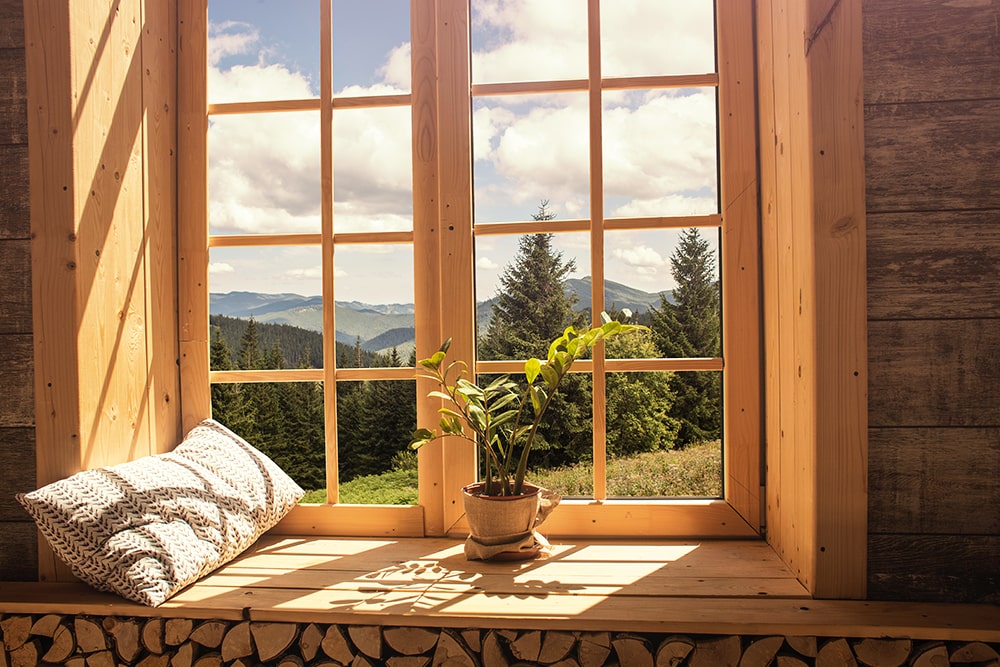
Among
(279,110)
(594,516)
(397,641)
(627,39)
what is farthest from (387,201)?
(397,641)

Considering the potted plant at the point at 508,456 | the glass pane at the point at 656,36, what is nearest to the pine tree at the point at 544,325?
the potted plant at the point at 508,456

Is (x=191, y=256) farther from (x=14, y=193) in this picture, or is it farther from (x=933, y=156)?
(x=933, y=156)

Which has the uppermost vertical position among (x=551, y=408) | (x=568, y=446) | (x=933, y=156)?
(x=933, y=156)

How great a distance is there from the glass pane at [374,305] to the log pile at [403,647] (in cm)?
78

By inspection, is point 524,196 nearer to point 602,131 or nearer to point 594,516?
point 602,131

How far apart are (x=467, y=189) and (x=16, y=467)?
1.26m

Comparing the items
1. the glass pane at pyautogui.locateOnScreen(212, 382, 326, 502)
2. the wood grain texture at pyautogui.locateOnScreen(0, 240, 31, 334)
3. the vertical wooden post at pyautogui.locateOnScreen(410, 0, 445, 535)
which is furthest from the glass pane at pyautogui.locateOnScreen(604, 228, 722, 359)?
the wood grain texture at pyautogui.locateOnScreen(0, 240, 31, 334)

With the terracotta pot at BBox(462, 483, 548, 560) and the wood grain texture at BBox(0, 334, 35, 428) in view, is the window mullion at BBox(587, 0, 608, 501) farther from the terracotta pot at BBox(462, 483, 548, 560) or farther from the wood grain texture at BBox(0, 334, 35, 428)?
the wood grain texture at BBox(0, 334, 35, 428)

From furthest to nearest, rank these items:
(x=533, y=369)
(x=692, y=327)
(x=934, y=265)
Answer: (x=692, y=327)
(x=533, y=369)
(x=934, y=265)

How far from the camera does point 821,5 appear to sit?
1.33m

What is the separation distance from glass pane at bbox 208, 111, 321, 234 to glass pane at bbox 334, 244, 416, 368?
0.66 ft

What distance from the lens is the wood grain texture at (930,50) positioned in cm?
130

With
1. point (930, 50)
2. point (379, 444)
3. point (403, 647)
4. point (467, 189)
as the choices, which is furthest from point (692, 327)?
point (403, 647)

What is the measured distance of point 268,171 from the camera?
206 cm
